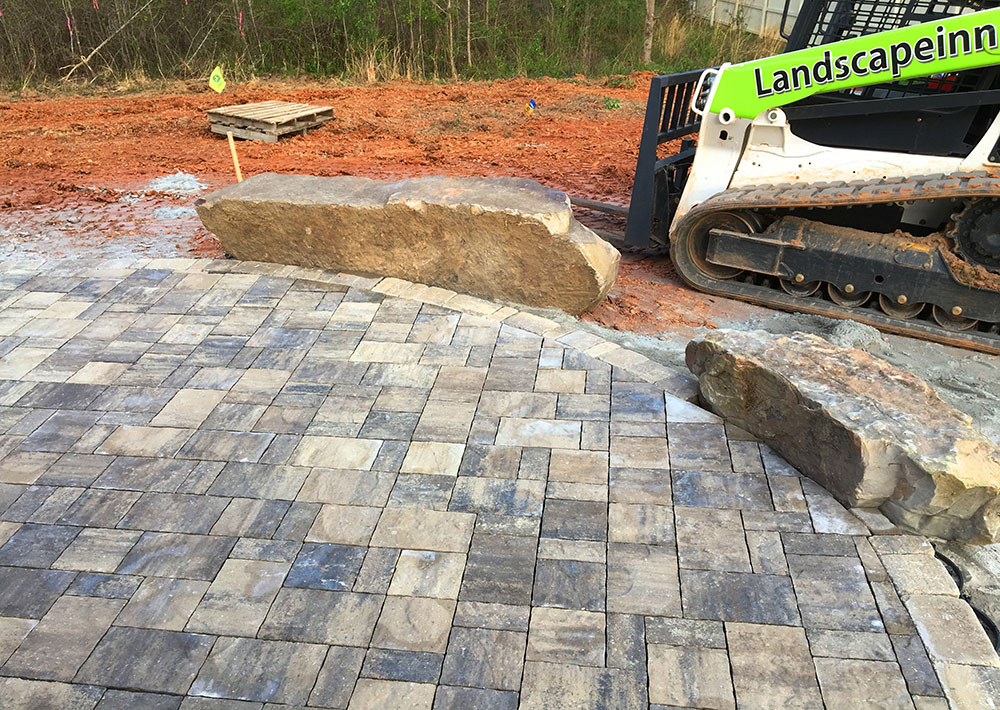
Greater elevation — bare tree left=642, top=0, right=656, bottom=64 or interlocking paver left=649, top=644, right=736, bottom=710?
bare tree left=642, top=0, right=656, bottom=64

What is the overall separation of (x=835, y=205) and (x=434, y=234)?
3.01 meters

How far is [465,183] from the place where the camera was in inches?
228

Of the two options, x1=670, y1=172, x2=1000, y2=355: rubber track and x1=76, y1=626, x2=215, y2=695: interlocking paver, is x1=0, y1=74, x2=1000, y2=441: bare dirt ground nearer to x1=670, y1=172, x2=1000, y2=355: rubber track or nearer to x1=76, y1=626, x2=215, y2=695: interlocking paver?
x1=670, y1=172, x2=1000, y2=355: rubber track

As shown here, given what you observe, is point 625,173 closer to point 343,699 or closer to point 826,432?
point 826,432

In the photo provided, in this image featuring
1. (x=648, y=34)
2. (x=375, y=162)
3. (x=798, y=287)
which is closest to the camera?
(x=798, y=287)

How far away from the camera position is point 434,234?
5484mm

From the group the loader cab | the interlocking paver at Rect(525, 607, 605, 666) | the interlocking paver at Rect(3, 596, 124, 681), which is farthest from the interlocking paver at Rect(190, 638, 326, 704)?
the loader cab

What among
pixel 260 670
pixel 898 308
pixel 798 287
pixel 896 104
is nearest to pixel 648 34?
pixel 896 104

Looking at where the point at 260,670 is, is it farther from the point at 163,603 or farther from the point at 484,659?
the point at 484,659

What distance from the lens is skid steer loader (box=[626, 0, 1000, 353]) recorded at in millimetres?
5199

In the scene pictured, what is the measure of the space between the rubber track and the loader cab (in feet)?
1.65

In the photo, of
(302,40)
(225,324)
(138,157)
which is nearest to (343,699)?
(225,324)

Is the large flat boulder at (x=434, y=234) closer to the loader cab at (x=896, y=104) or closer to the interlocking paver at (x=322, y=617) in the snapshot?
the loader cab at (x=896, y=104)

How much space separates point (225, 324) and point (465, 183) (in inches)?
82.6
